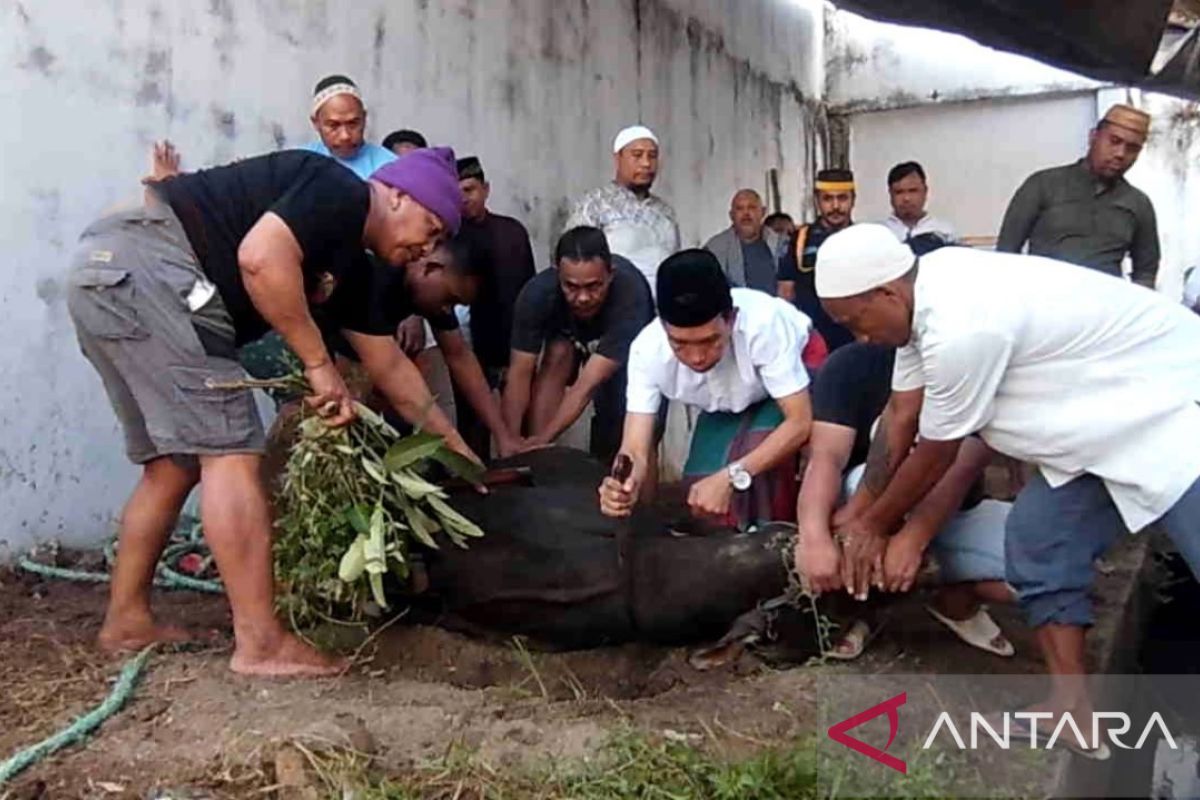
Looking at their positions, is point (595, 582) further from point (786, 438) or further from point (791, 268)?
point (791, 268)

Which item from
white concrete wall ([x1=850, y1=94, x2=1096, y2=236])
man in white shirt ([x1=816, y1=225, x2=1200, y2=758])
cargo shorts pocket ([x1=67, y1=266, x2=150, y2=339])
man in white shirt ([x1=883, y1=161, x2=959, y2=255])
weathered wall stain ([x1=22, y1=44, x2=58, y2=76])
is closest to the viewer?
man in white shirt ([x1=816, y1=225, x2=1200, y2=758])

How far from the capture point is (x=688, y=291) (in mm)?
4148

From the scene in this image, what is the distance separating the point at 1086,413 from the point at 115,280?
240 cm

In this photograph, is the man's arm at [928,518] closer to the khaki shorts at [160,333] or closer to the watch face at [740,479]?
the watch face at [740,479]

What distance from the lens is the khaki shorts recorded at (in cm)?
360

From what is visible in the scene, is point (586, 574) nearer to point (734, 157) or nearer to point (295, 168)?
point (295, 168)

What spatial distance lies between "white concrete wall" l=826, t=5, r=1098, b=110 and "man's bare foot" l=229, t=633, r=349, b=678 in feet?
39.9

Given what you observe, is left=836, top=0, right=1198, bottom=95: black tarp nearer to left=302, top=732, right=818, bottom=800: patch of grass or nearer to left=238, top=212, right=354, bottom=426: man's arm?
left=238, top=212, right=354, bottom=426: man's arm

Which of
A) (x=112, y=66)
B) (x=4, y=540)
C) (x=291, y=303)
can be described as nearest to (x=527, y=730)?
(x=291, y=303)

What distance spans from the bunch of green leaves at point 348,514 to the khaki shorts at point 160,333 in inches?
8.4

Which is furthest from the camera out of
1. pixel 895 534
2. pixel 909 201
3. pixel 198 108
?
pixel 909 201

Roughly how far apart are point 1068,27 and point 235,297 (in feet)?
13.8

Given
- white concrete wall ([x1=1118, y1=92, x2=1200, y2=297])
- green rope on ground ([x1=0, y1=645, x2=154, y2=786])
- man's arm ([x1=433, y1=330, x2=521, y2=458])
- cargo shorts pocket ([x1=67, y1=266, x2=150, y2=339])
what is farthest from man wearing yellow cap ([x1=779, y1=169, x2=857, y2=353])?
white concrete wall ([x1=1118, y1=92, x2=1200, y2=297])

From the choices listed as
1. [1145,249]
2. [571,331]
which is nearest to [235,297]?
[571,331]
